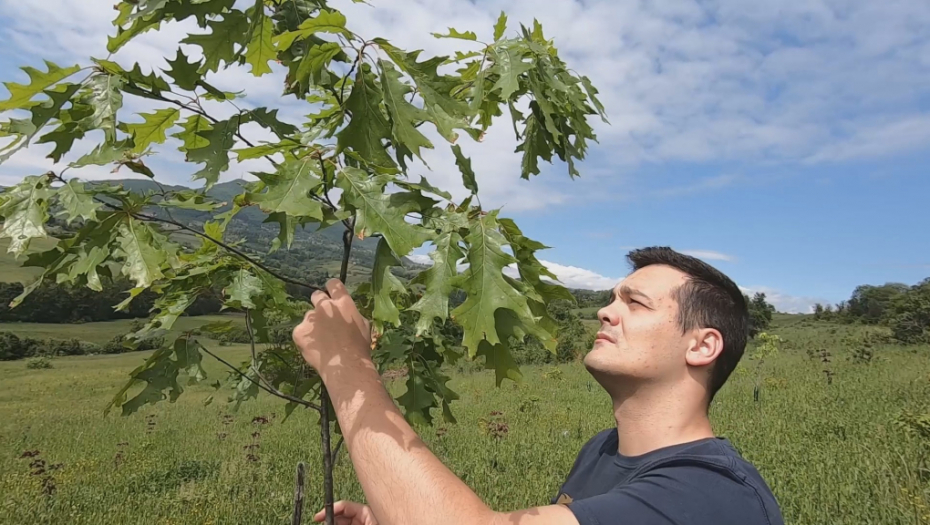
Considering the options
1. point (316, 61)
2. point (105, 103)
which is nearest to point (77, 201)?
point (105, 103)

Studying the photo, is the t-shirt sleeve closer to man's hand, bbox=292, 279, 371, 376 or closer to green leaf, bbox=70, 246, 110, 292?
man's hand, bbox=292, 279, 371, 376

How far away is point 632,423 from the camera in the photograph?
1.73m

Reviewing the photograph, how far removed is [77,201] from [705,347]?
74.2 inches

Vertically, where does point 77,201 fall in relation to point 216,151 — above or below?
below

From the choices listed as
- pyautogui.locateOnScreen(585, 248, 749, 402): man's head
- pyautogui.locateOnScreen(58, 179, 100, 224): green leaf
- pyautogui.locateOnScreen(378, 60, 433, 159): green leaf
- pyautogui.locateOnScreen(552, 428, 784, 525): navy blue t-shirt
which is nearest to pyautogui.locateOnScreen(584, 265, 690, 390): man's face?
pyautogui.locateOnScreen(585, 248, 749, 402): man's head

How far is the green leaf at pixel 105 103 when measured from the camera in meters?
1.47

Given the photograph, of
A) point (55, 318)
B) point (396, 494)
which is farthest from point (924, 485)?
point (55, 318)

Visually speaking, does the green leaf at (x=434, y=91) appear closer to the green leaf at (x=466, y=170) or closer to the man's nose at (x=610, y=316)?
the green leaf at (x=466, y=170)

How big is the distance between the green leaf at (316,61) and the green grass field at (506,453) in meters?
5.14

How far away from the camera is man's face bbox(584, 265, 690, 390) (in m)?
1.68

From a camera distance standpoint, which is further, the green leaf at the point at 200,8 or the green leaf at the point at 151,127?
the green leaf at the point at 151,127

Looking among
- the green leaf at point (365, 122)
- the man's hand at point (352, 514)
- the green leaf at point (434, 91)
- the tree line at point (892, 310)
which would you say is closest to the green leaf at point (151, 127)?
the green leaf at point (365, 122)

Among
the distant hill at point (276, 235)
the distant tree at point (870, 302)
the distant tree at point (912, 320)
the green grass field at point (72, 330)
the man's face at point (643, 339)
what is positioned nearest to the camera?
the distant hill at point (276, 235)

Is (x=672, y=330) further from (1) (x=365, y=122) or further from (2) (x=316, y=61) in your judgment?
(2) (x=316, y=61)
